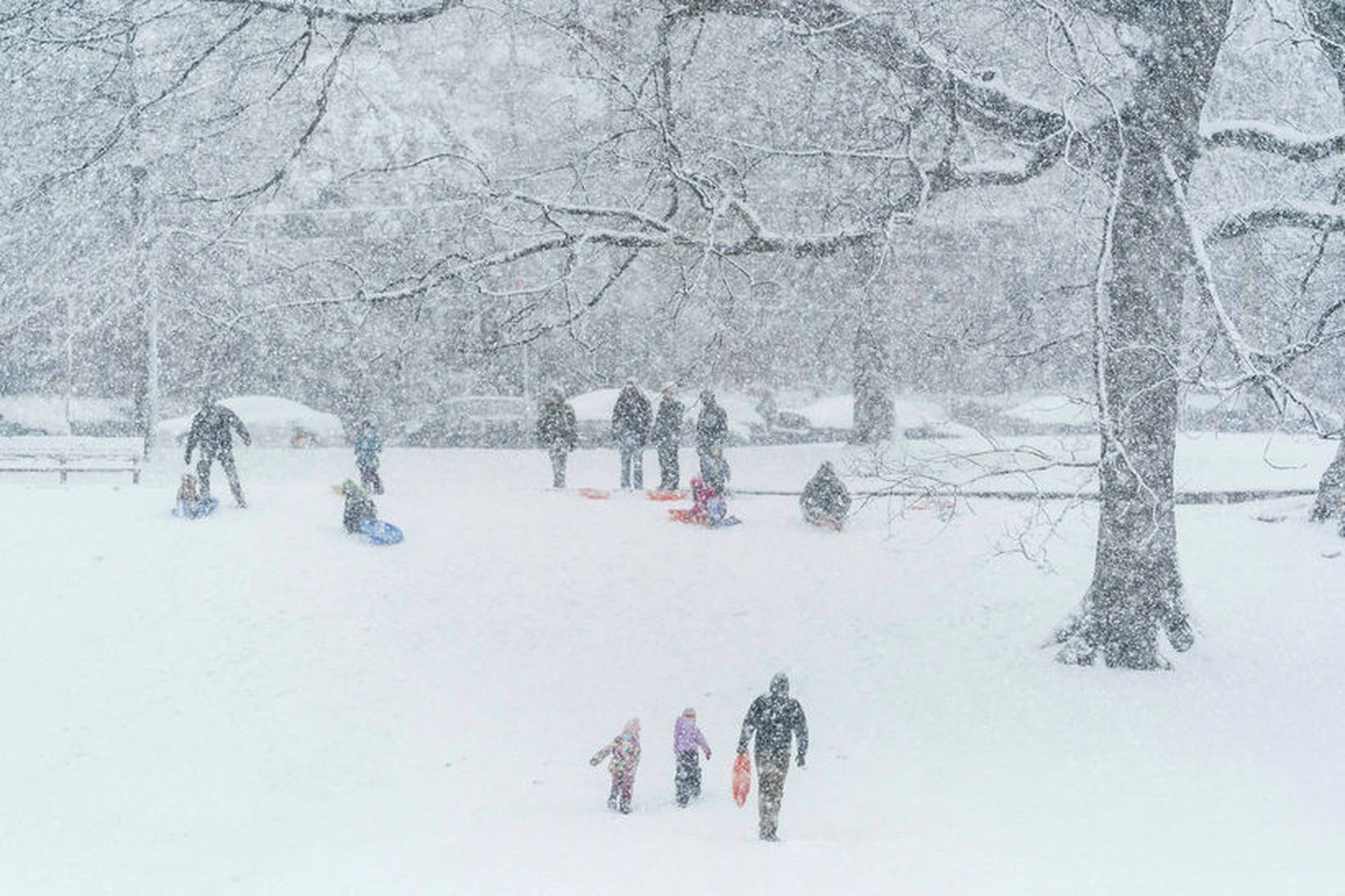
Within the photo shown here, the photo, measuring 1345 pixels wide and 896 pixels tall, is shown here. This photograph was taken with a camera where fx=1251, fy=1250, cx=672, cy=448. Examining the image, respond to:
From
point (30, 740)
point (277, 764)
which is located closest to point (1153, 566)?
point (277, 764)

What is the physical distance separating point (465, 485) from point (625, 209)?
9.82 meters

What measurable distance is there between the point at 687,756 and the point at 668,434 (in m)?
9.55

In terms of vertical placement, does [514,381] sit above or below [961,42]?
below

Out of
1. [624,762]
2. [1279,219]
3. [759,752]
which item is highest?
[1279,219]

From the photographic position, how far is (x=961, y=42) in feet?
40.2

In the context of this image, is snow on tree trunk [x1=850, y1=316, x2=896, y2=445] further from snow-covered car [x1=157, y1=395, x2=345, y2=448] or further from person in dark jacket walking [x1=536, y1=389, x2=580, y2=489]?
snow-covered car [x1=157, y1=395, x2=345, y2=448]

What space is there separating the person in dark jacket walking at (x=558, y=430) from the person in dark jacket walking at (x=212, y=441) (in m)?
4.43

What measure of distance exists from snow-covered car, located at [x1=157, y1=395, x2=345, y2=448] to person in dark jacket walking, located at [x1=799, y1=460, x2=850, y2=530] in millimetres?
15197

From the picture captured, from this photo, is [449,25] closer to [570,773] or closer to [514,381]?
[514,381]

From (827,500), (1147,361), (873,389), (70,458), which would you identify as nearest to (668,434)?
(827,500)

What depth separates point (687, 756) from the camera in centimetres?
943

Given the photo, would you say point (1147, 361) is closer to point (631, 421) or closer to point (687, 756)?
point (687, 756)

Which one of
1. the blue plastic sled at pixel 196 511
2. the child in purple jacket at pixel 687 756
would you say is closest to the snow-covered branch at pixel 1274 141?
the child in purple jacket at pixel 687 756

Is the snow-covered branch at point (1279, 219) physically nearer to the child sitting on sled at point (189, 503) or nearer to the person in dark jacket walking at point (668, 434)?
the person in dark jacket walking at point (668, 434)
